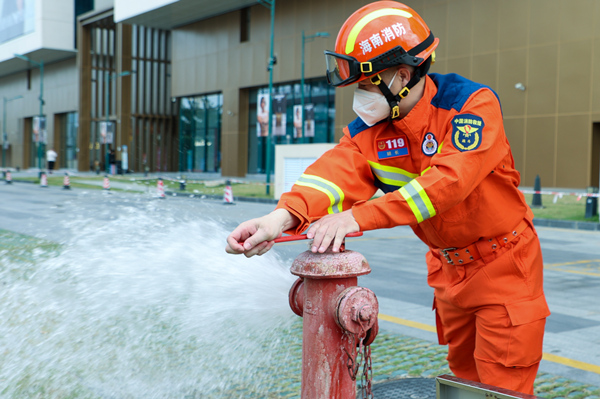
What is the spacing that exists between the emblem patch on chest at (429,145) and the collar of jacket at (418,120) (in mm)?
22

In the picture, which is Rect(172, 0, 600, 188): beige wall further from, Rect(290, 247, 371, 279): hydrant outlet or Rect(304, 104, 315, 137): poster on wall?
Rect(290, 247, 371, 279): hydrant outlet

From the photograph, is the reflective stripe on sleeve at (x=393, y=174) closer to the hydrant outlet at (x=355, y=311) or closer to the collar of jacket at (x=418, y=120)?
the collar of jacket at (x=418, y=120)

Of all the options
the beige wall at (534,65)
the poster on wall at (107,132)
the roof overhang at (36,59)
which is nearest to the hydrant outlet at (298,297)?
the beige wall at (534,65)

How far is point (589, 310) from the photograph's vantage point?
19.4 ft

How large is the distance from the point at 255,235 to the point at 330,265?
28 centimetres

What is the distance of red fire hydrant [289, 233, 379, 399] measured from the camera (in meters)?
1.81

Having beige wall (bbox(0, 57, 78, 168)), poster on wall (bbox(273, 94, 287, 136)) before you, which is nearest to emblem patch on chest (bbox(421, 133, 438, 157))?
poster on wall (bbox(273, 94, 287, 136))

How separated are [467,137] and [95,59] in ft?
187

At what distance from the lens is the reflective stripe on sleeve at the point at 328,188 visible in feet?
7.55

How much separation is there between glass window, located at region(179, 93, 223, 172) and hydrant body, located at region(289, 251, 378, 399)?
1650 inches

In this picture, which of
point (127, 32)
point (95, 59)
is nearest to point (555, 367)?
point (127, 32)

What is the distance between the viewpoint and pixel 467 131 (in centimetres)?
211

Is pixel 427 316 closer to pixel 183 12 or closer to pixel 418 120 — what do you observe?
pixel 418 120

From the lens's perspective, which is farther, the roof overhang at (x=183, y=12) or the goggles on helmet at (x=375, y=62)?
the roof overhang at (x=183, y=12)
